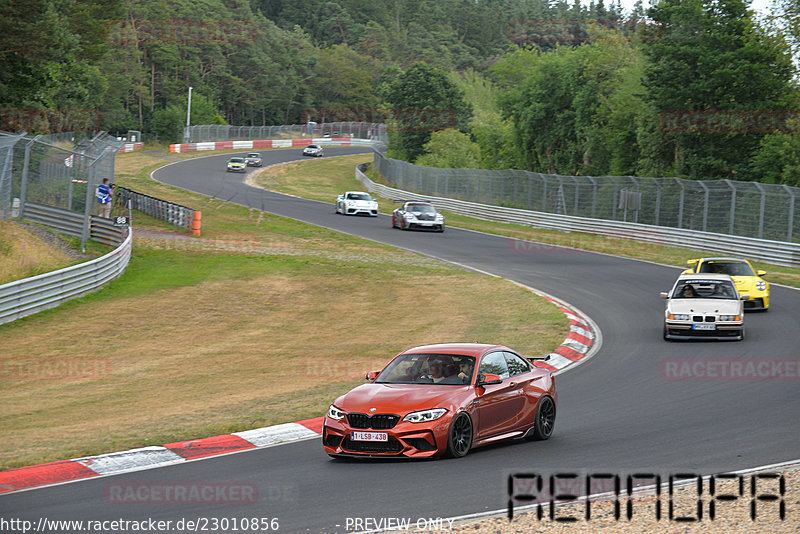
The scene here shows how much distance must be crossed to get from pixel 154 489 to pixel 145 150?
324 ft

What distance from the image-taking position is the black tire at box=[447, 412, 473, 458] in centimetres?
990

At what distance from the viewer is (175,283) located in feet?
90.7

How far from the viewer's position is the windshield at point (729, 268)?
23.3 metres

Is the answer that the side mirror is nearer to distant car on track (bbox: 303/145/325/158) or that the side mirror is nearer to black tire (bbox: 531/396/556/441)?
black tire (bbox: 531/396/556/441)

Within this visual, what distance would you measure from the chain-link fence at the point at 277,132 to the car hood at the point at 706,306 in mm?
97767

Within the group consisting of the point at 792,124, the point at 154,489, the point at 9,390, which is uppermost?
the point at 792,124

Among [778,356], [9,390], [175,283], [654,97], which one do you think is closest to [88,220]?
[175,283]

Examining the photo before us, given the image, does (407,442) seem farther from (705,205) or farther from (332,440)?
(705,205)

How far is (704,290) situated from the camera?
20.0 m

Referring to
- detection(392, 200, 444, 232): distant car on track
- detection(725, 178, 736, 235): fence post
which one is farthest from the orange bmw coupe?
detection(392, 200, 444, 232): distant car on track

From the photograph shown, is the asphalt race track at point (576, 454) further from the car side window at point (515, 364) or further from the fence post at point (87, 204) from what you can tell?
the fence post at point (87, 204)

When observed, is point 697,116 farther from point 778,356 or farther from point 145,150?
point 145,150

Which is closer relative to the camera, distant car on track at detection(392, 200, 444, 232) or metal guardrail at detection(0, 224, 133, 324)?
metal guardrail at detection(0, 224, 133, 324)

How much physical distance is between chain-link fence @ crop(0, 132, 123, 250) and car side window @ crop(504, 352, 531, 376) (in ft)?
58.0
